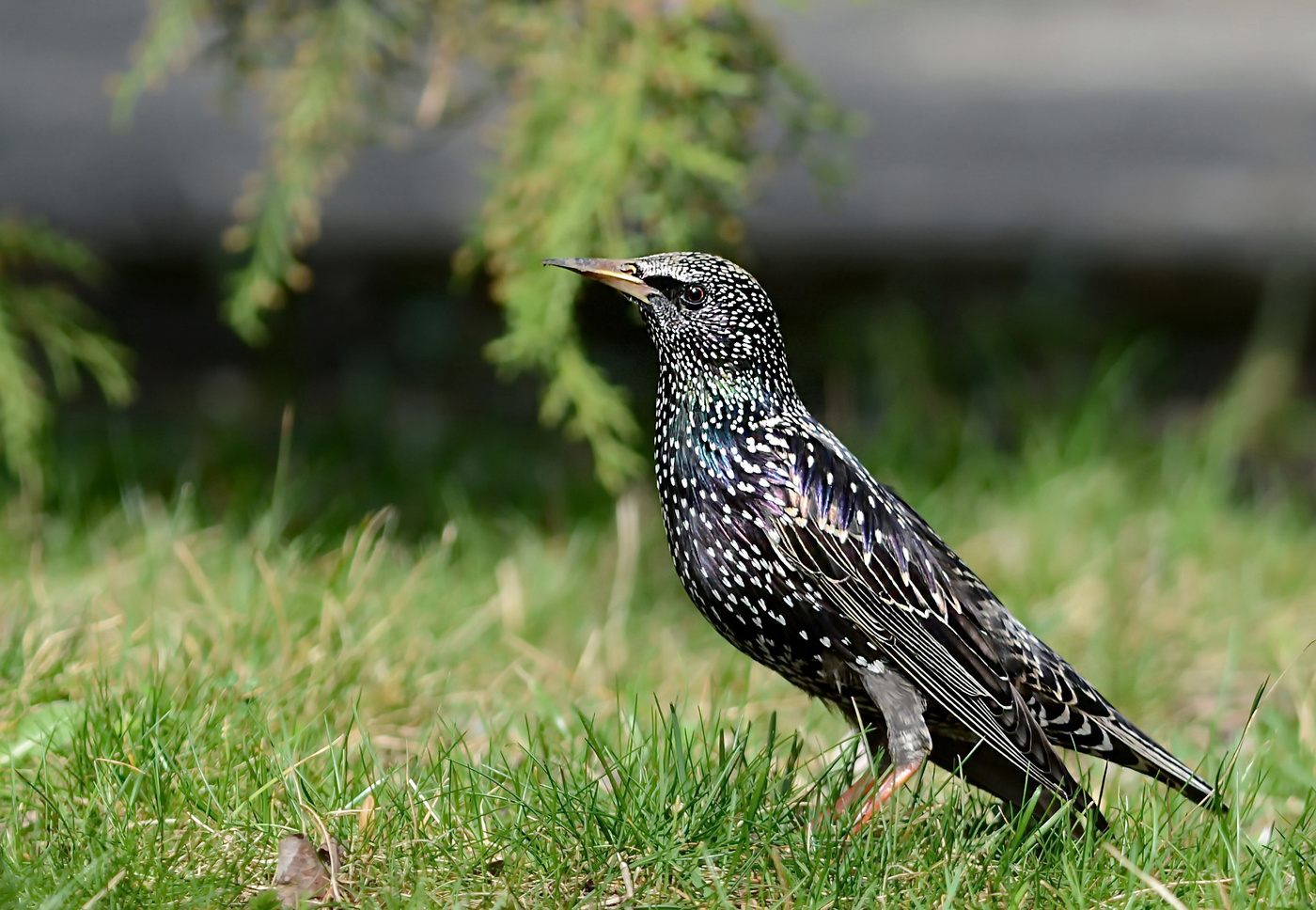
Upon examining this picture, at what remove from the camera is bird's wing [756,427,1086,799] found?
3.09 m

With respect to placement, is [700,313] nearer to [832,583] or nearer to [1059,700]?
[832,583]

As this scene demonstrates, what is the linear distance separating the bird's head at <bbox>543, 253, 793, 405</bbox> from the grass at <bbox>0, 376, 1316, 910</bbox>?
0.77 meters

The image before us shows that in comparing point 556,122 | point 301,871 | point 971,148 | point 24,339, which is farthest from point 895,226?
point 301,871

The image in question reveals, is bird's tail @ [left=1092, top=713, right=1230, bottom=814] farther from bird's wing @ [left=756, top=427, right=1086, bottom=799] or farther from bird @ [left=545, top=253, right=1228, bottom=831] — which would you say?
bird's wing @ [left=756, top=427, right=1086, bottom=799]

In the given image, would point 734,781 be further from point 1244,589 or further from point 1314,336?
point 1314,336

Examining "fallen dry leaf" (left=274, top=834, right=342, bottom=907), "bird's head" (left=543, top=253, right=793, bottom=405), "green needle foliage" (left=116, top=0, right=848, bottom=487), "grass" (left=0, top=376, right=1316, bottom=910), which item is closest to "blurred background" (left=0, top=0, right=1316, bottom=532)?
"grass" (left=0, top=376, right=1316, bottom=910)

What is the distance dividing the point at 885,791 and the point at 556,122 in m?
2.42

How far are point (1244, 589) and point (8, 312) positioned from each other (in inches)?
166

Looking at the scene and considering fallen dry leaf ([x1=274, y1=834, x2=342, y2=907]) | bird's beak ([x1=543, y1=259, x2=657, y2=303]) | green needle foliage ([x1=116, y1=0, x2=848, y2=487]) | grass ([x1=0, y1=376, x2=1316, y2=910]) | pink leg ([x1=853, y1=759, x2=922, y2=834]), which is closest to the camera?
fallen dry leaf ([x1=274, y1=834, x2=342, y2=907])

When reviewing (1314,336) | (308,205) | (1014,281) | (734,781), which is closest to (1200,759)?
(734,781)

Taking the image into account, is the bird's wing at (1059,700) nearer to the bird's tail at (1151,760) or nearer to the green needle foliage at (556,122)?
the bird's tail at (1151,760)

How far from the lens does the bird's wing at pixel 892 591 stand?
3.09 m

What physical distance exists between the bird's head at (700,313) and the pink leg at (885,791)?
89 centimetres

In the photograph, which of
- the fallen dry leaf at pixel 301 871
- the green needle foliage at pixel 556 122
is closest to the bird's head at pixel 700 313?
the green needle foliage at pixel 556 122
